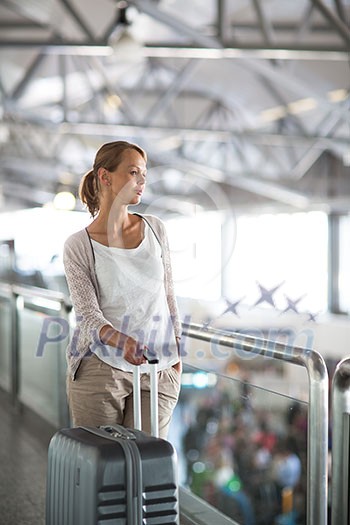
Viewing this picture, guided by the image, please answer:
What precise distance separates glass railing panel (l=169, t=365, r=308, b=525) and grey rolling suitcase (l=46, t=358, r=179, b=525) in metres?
1.13

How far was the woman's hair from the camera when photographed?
2693mm

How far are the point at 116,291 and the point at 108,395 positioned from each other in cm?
34

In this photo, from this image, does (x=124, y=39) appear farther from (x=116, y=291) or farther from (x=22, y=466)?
(x=116, y=291)

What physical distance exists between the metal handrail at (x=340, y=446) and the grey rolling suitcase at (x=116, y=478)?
577 millimetres

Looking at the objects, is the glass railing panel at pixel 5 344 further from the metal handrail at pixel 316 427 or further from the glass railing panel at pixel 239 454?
the metal handrail at pixel 316 427

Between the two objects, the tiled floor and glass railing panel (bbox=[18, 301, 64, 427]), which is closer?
the tiled floor

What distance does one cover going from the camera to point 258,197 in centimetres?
2103

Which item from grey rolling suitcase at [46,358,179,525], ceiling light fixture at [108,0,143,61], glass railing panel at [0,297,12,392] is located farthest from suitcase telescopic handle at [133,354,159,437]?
ceiling light fixture at [108,0,143,61]

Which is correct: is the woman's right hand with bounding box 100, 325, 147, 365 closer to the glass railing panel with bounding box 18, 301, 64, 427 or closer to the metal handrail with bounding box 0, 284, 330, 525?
the metal handrail with bounding box 0, 284, 330, 525

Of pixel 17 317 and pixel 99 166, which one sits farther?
pixel 17 317

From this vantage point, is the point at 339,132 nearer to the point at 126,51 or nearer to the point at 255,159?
the point at 255,159

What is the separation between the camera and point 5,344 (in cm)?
686

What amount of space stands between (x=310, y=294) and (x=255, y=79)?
24.0 ft

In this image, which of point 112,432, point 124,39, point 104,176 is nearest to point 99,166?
point 104,176
